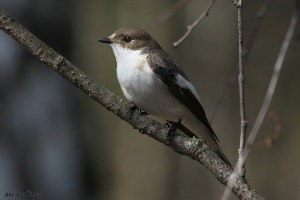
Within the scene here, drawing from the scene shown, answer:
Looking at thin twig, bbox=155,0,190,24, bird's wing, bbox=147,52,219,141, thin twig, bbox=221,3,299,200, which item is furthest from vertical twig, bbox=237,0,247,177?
bird's wing, bbox=147,52,219,141

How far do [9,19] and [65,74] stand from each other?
451 millimetres

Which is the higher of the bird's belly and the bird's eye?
the bird's eye

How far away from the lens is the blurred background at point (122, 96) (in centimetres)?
777

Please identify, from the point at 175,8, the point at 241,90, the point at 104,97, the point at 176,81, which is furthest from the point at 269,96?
the point at 176,81

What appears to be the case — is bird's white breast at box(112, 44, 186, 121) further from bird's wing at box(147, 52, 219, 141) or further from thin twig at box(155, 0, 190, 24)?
thin twig at box(155, 0, 190, 24)

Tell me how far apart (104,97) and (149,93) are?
1.08 meters

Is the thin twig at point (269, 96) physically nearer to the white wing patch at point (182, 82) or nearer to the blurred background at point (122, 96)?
the white wing patch at point (182, 82)

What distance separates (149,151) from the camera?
27.5ft

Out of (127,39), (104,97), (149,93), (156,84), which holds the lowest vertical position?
(104,97)

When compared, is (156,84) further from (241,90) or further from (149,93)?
(241,90)

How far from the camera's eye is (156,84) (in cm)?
465

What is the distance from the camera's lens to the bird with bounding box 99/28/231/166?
459cm

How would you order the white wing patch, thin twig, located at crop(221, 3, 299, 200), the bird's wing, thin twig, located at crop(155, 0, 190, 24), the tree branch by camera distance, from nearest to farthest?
thin twig, located at crop(221, 3, 299, 200) < the tree branch < thin twig, located at crop(155, 0, 190, 24) < the bird's wing < the white wing patch

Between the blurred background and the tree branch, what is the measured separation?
12.5 feet
